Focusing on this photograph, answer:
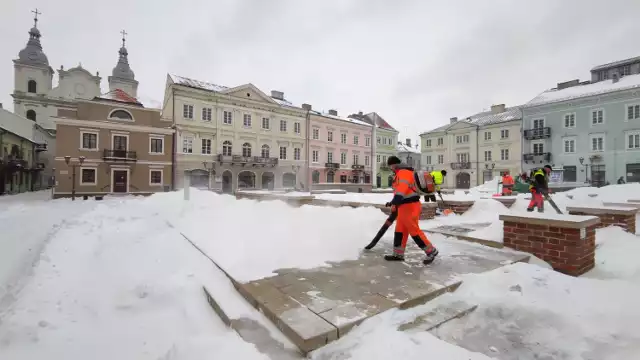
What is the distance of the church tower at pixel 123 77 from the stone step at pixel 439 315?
56.7 metres

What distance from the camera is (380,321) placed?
2.57 m

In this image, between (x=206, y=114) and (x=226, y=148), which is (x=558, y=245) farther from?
(x=206, y=114)

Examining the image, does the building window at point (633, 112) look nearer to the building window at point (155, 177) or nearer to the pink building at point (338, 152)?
the pink building at point (338, 152)

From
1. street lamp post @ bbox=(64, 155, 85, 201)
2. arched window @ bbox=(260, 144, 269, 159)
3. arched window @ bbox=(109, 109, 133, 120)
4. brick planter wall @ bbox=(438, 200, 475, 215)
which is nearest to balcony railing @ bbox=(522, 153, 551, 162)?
arched window @ bbox=(260, 144, 269, 159)

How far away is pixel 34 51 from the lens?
39156 millimetres

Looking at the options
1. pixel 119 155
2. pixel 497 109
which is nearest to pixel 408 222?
pixel 119 155

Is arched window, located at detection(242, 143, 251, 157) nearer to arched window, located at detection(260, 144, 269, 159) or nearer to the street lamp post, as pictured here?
arched window, located at detection(260, 144, 269, 159)

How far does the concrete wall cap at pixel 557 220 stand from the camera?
3.98 metres

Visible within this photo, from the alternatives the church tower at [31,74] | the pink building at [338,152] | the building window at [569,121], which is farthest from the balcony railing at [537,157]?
the church tower at [31,74]

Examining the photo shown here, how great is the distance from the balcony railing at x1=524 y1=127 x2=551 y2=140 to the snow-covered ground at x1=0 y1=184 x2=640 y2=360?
33.3 metres

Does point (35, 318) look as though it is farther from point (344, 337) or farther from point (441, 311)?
point (441, 311)

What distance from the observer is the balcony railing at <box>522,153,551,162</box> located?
3198 centimetres

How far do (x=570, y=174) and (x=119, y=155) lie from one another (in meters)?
44.1

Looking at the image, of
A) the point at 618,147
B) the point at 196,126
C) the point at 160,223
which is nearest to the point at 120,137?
the point at 196,126
